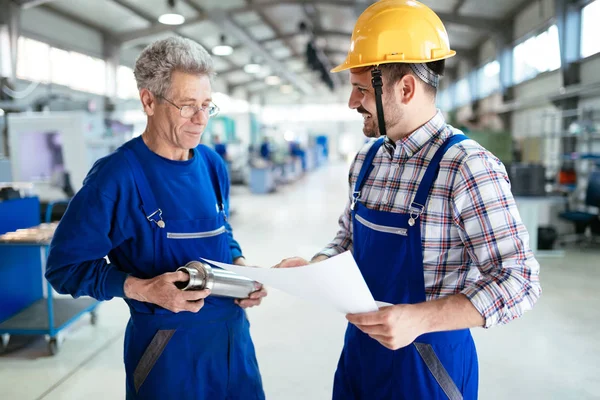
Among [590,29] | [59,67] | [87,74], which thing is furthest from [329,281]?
[87,74]

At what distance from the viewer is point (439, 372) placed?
47.9 inches

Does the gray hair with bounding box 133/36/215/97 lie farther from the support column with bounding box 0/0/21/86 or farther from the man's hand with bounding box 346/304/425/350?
the support column with bounding box 0/0/21/86

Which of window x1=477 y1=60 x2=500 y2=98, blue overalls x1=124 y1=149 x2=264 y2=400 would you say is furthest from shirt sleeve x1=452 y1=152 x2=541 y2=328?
window x1=477 y1=60 x2=500 y2=98

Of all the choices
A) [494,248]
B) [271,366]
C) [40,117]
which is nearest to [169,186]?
[494,248]

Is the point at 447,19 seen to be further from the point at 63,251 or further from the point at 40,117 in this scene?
the point at 63,251

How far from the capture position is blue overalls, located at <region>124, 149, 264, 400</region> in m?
1.42

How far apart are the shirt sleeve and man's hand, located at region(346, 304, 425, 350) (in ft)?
0.46

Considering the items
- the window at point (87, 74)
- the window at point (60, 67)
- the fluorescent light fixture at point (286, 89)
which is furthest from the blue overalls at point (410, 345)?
the fluorescent light fixture at point (286, 89)

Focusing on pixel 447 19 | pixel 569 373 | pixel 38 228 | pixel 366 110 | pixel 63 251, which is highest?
pixel 447 19

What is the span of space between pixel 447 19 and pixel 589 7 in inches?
149

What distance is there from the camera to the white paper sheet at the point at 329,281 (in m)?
0.88

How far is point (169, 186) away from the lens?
1472mm

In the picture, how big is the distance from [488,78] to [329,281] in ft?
53.9

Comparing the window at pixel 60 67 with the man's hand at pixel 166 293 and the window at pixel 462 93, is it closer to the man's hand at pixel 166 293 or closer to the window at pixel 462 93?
the man's hand at pixel 166 293
